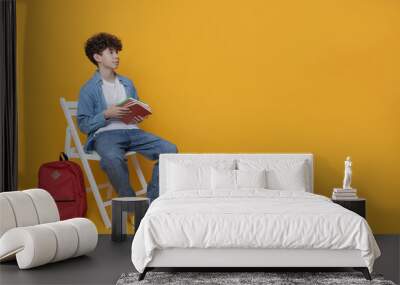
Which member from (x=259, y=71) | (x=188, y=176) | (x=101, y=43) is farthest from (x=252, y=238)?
(x=101, y=43)

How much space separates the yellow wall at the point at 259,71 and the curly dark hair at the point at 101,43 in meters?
0.07

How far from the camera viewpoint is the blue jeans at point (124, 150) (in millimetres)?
6371

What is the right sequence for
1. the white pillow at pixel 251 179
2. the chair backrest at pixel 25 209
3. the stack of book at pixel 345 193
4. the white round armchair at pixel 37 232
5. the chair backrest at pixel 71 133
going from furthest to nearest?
the chair backrest at pixel 71 133 → the stack of book at pixel 345 193 → the white pillow at pixel 251 179 → the chair backrest at pixel 25 209 → the white round armchair at pixel 37 232

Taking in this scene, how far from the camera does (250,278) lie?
14.3ft

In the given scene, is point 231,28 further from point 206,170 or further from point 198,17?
point 206,170

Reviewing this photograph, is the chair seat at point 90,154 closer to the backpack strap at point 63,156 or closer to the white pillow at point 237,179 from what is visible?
the backpack strap at point 63,156

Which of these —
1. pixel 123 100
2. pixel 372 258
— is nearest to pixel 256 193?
pixel 372 258

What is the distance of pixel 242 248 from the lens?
4395 millimetres

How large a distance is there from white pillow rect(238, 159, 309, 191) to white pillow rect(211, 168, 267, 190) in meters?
0.12

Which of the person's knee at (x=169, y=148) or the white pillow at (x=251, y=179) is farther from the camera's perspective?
the person's knee at (x=169, y=148)

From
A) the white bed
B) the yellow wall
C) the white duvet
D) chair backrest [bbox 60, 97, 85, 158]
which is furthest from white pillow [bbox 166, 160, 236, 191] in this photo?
the white duvet

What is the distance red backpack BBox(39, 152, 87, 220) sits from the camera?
20.8 ft

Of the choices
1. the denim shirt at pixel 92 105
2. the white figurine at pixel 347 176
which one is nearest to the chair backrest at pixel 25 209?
the denim shirt at pixel 92 105

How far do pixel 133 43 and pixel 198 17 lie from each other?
68cm
